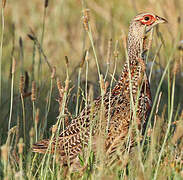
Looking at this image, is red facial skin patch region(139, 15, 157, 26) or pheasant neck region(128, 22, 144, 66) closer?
pheasant neck region(128, 22, 144, 66)

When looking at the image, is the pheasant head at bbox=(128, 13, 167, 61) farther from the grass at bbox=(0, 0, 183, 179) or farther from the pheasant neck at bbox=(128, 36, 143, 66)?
the grass at bbox=(0, 0, 183, 179)

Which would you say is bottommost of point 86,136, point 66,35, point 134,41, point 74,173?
point 74,173

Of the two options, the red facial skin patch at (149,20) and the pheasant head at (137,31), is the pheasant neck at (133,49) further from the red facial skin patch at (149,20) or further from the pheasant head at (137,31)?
the red facial skin patch at (149,20)

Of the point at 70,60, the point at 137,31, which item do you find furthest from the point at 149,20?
the point at 70,60

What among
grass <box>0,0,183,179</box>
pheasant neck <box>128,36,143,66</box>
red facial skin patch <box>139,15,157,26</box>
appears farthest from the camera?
red facial skin patch <box>139,15,157,26</box>

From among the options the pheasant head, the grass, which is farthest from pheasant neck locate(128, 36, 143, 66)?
the grass

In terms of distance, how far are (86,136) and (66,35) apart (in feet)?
16.5

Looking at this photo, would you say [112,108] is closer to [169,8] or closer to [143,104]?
[143,104]

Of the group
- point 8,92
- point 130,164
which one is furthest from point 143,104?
point 8,92

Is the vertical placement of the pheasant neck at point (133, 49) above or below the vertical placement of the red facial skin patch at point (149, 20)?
below

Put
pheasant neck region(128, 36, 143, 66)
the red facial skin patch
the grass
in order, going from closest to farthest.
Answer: the grass < pheasant neck region(128, 36, 143, 66) < the red facial skin patch

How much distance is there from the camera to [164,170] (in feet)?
11.0

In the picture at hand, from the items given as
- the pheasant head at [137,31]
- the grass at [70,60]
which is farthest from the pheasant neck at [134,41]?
the grass at [70,60]

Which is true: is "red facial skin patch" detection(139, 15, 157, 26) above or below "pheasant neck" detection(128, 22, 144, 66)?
above
